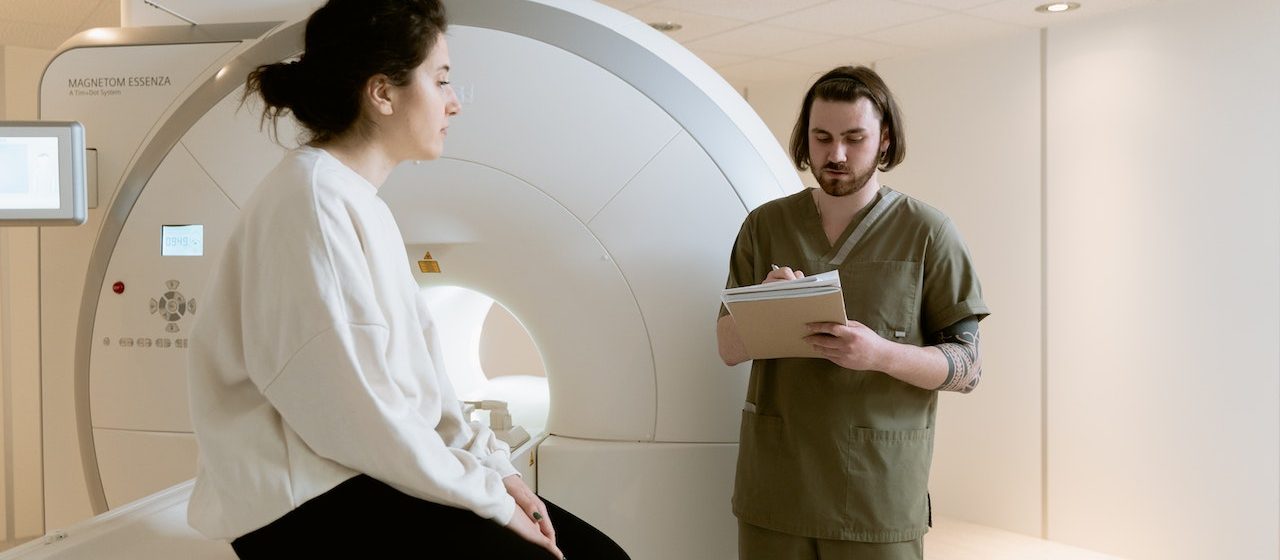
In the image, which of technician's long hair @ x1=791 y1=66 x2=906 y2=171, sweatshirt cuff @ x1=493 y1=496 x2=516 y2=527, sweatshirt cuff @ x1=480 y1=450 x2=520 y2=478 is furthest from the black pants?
technician's long hair @ x1=791 y1=66 x2=906 y2=171

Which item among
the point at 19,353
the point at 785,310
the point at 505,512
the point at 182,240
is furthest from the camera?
the point at 19,353

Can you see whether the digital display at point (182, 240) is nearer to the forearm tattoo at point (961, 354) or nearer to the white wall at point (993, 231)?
the forearm tattoo at point (961, 354)

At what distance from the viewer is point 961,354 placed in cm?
154

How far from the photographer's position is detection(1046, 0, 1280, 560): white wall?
3.13 metres

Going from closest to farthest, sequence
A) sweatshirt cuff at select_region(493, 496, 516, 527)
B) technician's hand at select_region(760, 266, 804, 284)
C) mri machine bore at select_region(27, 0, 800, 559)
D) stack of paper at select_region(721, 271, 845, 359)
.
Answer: sweatshirt cuff at select_region(493, 496, 516, 527), stack of paper at select_region(721, 271, 845, 359), technician's hand at select_region(760, 266, 804, 284), mri machine bore at select_region(27, 0, 800, 559)

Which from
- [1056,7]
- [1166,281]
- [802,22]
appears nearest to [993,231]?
[1166,281]

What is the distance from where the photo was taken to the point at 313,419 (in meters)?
0.95

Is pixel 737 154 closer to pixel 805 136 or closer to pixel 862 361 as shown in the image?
pixel 805 136

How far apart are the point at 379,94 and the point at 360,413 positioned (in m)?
0.36

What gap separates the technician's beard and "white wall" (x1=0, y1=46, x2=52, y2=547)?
138 inches

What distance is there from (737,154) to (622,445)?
583 millimetres

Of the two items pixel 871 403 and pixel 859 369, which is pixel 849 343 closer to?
pixel 859 369

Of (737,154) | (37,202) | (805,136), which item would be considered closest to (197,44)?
(37,202)

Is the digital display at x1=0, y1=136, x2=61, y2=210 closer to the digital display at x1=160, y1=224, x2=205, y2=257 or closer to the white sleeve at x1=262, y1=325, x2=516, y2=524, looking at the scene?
the digital display at x1=160, y1=224, x2=205, y2=257
